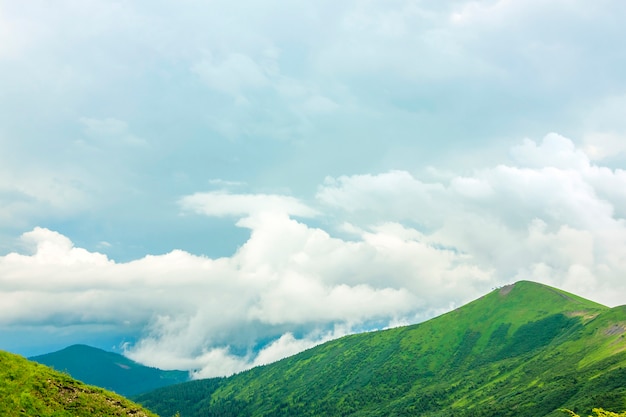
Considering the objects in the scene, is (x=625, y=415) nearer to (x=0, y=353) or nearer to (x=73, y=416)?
(x=73, y=416)

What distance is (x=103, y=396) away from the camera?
51.1 meters

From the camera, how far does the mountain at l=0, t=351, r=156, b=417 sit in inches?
1690

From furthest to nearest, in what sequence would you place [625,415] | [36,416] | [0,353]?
[0,353], [36,416], [625,415]

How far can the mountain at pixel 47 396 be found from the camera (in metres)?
42.9

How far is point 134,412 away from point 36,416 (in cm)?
1086

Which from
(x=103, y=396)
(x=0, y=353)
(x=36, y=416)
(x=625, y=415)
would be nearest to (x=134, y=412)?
(x=103, y=396)

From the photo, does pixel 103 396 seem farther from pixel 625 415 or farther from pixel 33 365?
pixel 625 415

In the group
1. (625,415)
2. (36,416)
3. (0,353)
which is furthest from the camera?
(0,353)

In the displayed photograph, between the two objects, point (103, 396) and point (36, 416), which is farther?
point (103, 396)

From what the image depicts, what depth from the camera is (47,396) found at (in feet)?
150

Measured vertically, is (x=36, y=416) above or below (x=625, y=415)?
above

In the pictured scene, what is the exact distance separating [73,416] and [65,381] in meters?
6.65

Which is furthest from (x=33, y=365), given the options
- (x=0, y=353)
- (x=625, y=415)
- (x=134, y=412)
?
(x=625, y=415)

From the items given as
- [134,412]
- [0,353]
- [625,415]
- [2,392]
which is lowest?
[625,415]
